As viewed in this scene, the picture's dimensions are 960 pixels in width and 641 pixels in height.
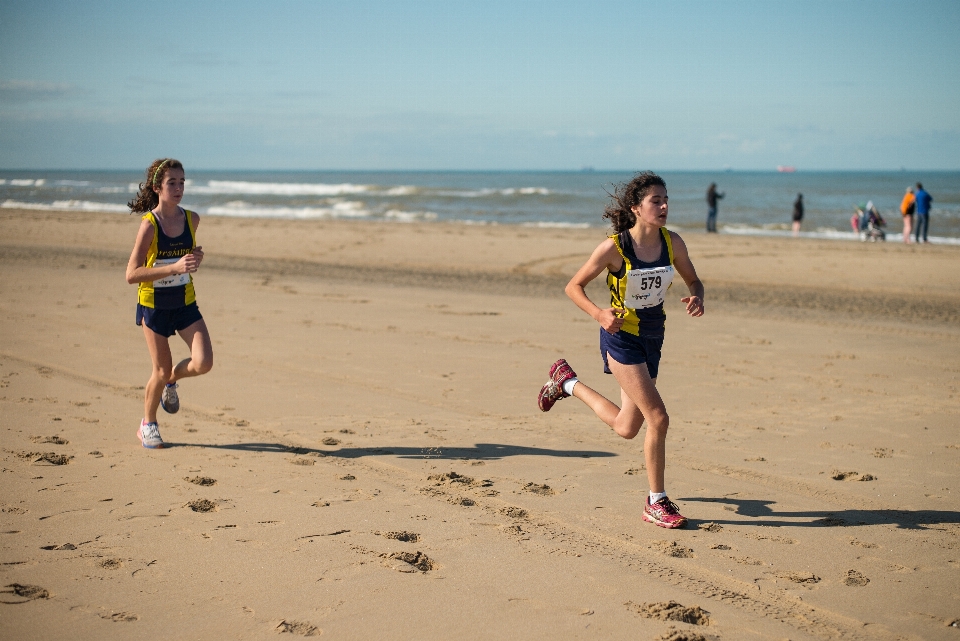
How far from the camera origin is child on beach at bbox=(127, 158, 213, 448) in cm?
559

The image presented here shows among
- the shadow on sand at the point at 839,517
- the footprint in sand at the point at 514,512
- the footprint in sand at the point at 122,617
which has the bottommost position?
the footprint in sand at the point at 122,617

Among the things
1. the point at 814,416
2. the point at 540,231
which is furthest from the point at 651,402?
the point at 540,231

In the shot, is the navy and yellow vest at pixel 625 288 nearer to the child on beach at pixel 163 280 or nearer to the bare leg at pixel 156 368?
the child on beach at pixel 163 280

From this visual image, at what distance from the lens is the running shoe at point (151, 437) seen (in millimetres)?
5832

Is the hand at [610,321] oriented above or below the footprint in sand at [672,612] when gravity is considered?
above

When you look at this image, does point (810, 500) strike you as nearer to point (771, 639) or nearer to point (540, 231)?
point (771, 639)

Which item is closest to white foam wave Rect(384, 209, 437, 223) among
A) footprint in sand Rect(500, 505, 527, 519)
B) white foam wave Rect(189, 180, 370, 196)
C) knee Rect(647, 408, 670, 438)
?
white foam wave Rect(189, 180, 370, 196)

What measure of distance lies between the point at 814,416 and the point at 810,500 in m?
1.97

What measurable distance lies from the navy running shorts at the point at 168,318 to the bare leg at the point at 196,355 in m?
0.05

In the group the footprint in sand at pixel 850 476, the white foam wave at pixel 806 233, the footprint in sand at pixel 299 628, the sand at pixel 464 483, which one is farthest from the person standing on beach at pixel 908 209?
the footprint in sand at pixel 299 628

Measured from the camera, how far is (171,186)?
5.56 meters

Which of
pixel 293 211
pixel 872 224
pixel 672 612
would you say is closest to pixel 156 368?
pixel 672 612

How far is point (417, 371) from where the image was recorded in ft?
27.0

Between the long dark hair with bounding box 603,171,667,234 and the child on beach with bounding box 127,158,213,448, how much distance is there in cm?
272
